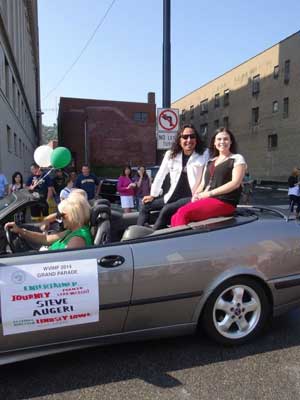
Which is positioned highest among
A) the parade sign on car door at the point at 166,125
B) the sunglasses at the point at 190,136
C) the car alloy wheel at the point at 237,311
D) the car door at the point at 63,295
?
the parade sign on car door at the point at 166,125

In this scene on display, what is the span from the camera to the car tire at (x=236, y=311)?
3.39m

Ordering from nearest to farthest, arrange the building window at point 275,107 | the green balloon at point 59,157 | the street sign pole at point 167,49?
the green balloon at point 59,157, the street sign pole at point 167,49, the building window at point 275,107

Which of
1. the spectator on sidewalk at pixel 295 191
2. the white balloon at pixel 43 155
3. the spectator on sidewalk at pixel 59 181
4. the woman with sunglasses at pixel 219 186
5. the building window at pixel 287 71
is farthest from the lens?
the building window at pixel 287 71

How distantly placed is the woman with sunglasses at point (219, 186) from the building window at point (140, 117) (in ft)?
136

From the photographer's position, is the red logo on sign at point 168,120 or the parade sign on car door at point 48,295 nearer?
the parade sign on car door at point 48,295

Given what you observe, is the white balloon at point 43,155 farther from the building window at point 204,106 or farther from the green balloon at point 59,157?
the building window at point 204,106

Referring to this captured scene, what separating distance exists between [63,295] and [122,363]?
78cm

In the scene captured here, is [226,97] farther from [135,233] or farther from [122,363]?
[122,363]

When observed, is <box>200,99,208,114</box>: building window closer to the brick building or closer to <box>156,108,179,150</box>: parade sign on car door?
the brick building

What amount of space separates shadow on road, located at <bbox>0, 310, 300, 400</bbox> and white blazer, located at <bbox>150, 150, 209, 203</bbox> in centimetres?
168

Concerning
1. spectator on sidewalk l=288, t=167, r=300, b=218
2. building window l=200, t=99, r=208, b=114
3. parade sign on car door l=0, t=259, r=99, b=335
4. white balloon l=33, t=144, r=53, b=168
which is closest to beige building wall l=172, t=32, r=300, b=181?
building window l=200, t=99, r=208, b=114

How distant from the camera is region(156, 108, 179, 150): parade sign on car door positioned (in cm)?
779

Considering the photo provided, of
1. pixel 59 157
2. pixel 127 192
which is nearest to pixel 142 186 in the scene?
pixel 127 192

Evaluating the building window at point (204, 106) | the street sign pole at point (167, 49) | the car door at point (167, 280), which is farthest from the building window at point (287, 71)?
the car door at point (167, 280)
